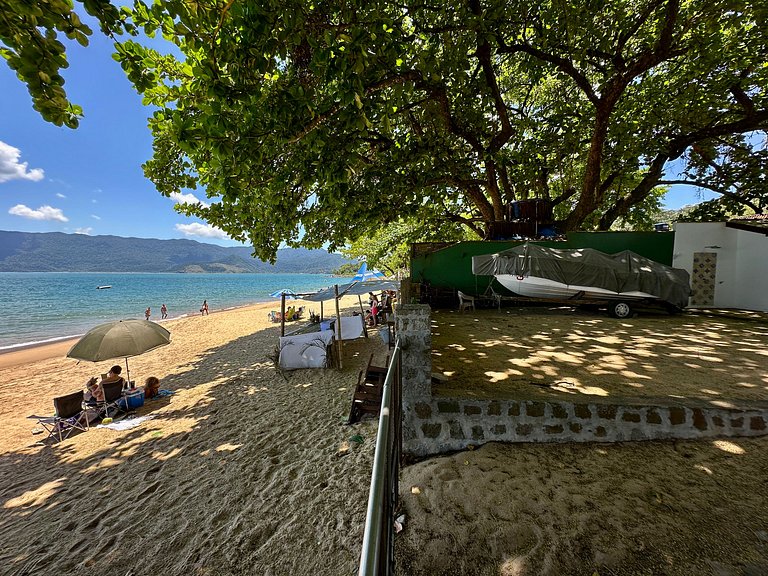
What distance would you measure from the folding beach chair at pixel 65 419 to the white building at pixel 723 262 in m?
18.5

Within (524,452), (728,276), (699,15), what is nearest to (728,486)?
(524,452)

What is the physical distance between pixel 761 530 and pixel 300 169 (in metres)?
6.62

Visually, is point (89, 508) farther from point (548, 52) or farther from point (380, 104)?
point (548, 52)

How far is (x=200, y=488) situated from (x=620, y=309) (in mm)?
11179

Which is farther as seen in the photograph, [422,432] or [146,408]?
[146,408]

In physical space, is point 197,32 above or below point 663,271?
above

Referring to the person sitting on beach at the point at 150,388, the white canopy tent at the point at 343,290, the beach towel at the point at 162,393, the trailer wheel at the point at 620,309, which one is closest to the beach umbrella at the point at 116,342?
the person sitting on beach at the point at 150,388

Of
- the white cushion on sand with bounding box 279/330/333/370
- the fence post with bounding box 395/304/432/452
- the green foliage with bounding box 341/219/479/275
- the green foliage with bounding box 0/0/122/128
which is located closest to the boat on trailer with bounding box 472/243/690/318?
the green foliage with bounding box 341/219/479/275

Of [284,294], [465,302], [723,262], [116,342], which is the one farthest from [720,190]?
[116,342]

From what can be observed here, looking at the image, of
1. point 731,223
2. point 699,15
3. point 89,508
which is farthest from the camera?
point 731,223

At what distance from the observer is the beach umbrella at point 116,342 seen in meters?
6.62

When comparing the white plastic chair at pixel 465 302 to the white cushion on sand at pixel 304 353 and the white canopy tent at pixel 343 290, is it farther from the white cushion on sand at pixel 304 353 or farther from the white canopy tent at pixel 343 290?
the white cushion on sand at pixel 304 353

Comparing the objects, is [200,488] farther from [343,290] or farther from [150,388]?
[343,290]

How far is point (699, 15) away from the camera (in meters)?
6.89
